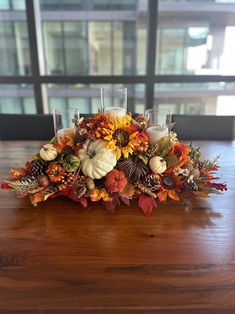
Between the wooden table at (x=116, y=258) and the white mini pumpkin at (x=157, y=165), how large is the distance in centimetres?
13

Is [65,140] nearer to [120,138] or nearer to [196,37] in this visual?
[120,138]

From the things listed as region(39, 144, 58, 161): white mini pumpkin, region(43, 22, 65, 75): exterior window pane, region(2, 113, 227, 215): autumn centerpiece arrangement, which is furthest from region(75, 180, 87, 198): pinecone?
region(43, 22, 65, 75): exterior window pane

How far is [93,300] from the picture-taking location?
1.78 feet

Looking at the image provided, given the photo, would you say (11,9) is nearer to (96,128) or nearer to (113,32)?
(113,32)

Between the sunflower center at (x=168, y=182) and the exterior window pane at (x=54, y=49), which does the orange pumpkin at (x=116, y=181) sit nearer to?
the sunflower center at (x=168, y=182)

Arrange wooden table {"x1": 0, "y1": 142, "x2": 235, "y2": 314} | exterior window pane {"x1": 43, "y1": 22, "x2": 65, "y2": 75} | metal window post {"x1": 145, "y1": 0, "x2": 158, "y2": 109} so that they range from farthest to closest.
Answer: exterior window pane {"x1": 43, "y1": 22, "x2": 65, "y2": 75} < metal window post {"x1": 145, "y1": 0, "x2": 158, "y2": 109} < wooden table {"x1": 0, "y1": 142, "x2": 235, "y2": 314}

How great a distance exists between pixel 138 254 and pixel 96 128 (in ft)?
1.36

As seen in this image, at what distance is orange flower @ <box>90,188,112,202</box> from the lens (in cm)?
85

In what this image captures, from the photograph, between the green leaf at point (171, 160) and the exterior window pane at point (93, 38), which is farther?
the exterior window pane at point (93, 38)

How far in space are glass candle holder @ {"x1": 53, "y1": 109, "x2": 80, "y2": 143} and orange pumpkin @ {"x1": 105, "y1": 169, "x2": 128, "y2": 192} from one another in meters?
0.23

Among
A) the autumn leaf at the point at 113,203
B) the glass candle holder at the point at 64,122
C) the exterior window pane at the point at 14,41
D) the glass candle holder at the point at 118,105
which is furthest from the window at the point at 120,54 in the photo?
the autumn leaf at the point at 113,203

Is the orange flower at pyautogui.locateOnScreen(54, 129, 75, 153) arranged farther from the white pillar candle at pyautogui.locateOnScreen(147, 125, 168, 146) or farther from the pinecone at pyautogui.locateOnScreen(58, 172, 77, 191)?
the white pillar candle at pyautogui.locateOnScreen(147, 125, 168, 146)

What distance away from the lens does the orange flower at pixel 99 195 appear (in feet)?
2.78

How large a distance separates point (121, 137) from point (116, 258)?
0.37 metres
